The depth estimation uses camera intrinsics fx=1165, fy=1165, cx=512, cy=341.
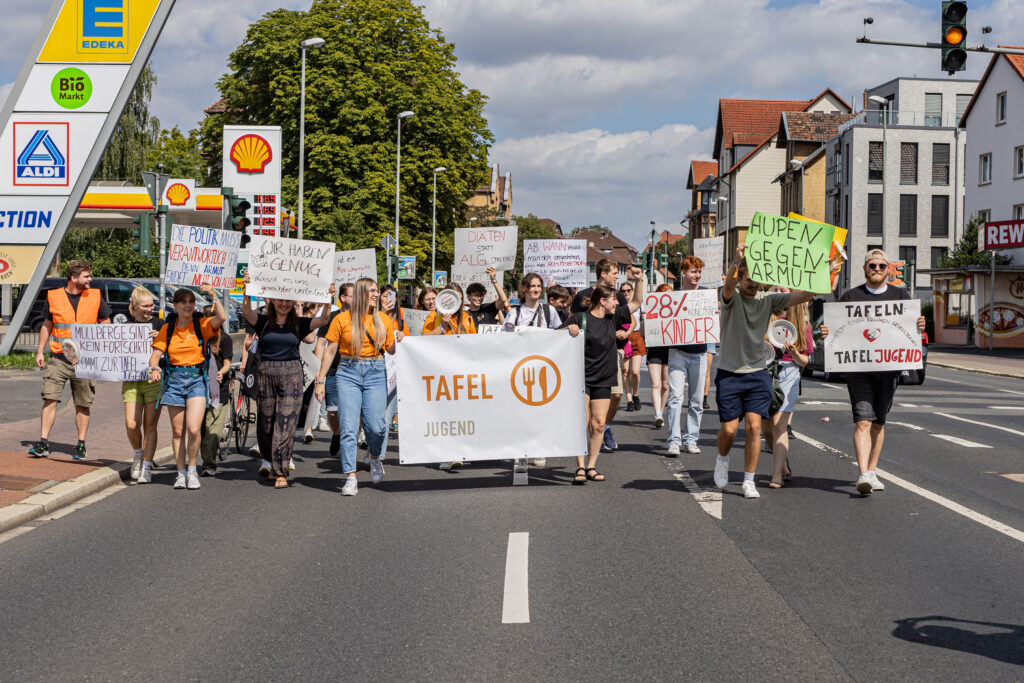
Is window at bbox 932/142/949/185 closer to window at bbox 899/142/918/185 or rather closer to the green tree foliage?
window at bbox 899/142/918/185

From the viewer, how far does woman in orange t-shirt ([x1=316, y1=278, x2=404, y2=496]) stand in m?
9.85

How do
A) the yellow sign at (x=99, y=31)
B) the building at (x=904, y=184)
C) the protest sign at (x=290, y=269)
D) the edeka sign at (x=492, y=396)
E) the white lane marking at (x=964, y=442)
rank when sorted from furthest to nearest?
the building at (x=904, y=184) < the yellow sign at (x=99, y=31) < the white lane marking at (x=964, y=442) < the protest sign at (x=290, y=269) < the edeka sign at (x=492, y=396)

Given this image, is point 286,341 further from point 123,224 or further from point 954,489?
point 123,224

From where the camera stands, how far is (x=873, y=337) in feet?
31.9

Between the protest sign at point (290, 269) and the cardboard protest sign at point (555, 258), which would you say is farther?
the cardboard protest sign at point (555, 258)

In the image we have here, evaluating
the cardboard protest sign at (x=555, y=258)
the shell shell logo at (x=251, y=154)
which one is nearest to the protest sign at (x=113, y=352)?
the cardboard protest sign at (x=555, y=258)

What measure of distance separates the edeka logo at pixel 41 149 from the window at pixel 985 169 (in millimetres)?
42435

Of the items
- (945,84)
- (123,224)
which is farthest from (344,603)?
(945,84)

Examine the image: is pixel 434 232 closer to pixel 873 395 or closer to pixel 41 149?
pixel 41 149

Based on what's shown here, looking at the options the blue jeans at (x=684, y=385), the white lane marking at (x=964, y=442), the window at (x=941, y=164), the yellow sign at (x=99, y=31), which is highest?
the window at (x=941, y=164)

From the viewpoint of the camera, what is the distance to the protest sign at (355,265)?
1667 cm

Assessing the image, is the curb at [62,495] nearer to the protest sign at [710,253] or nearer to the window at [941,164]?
the protest sign at [710,253]

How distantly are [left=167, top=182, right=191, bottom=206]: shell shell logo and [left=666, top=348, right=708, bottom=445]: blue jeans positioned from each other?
38519mm

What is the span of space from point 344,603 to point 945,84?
7371 centimetres
